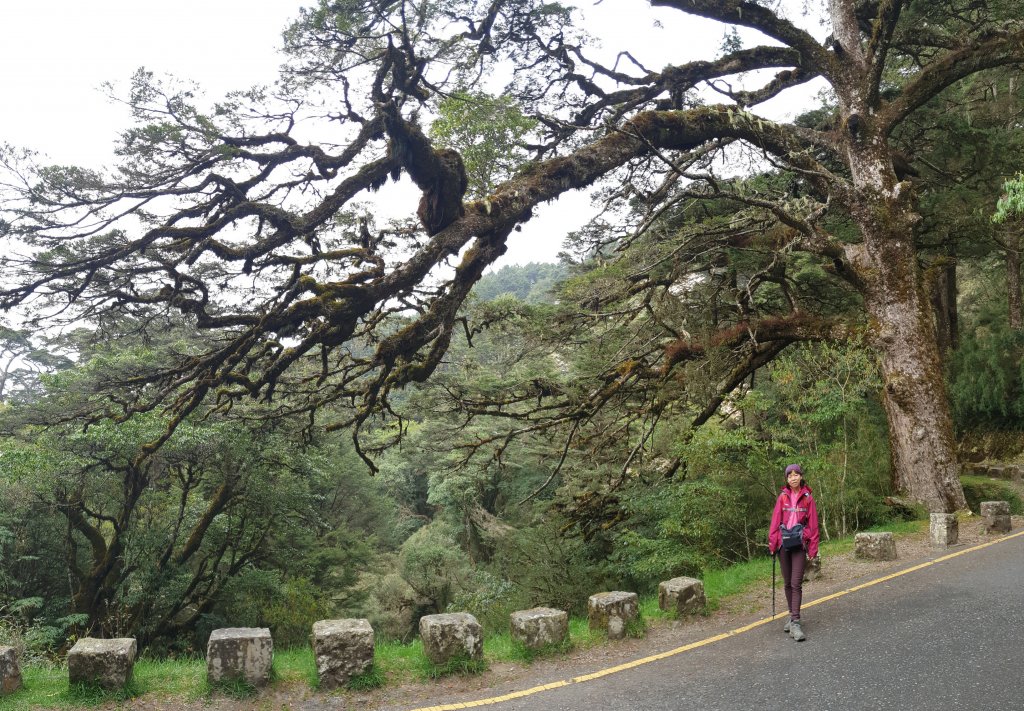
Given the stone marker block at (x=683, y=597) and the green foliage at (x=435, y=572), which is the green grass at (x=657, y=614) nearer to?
the stone marker block at (x=683, y=597)

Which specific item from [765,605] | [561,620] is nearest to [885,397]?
[765,605]

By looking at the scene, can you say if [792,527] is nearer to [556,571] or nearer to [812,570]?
[812,570]

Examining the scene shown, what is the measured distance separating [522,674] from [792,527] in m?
2.84

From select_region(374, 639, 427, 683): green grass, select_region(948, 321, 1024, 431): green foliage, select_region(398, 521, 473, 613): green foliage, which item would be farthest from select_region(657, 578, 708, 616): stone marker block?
select_region(398, 521, 473, 613): green foliage

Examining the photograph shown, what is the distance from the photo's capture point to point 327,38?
8.26 metres

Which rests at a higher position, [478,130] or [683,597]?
[478,130]

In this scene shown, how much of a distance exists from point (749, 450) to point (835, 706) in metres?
6.74

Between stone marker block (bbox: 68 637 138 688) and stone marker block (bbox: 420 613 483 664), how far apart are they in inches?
93.3

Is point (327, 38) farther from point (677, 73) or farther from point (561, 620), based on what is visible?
point (561, 620)

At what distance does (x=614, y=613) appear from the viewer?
20.3 feet

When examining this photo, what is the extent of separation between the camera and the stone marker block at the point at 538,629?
5812mm

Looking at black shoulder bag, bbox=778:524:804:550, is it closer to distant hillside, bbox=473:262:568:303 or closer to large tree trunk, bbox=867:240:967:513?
large tree trunk, bbox=867:240:967:513

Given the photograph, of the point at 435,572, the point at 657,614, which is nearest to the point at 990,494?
the point at 657,614

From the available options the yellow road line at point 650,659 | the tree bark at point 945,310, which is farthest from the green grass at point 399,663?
the tree bark at point 945,310
